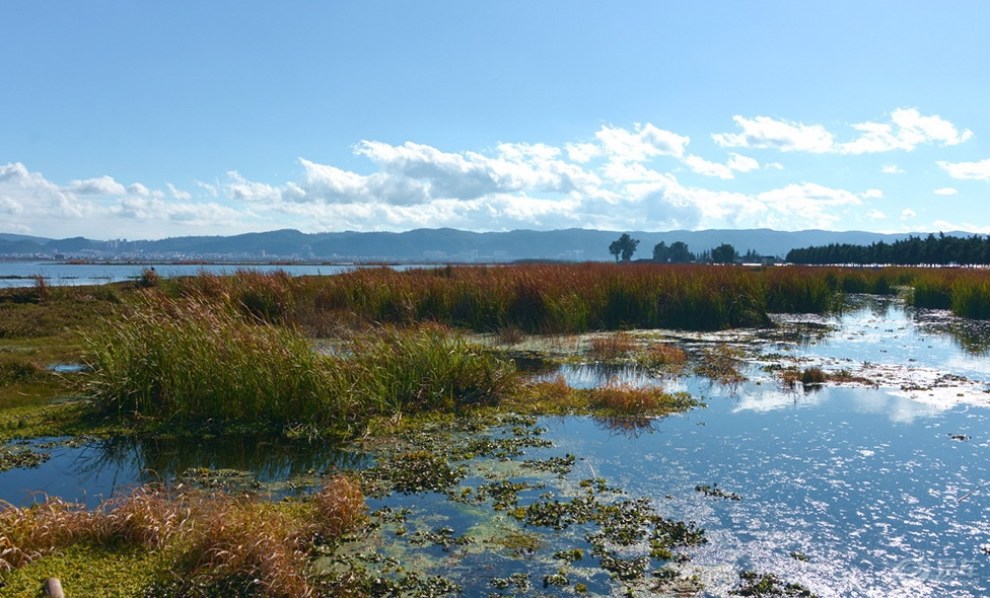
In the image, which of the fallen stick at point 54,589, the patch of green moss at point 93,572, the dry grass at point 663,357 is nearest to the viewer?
the fallen stick at point 54,589

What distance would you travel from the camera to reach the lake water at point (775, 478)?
549cm

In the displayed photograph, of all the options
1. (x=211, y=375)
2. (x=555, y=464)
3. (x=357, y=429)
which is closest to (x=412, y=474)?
(x=555, y=464)

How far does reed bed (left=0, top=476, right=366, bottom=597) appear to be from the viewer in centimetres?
486

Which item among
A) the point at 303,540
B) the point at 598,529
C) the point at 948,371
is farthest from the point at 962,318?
the point at 303,540

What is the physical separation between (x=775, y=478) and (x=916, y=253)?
219ft

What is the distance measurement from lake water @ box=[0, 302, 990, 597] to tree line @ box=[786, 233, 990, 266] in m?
54.1

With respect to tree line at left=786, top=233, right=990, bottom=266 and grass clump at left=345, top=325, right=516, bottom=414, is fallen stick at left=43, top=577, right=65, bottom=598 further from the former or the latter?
tree line at left=786, top=233, right=990, bottom=266

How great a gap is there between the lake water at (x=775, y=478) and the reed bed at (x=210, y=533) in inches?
27.8

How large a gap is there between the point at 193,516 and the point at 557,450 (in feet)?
14.5

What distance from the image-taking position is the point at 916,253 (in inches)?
2499

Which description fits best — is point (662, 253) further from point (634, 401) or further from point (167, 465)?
point (167, 465)

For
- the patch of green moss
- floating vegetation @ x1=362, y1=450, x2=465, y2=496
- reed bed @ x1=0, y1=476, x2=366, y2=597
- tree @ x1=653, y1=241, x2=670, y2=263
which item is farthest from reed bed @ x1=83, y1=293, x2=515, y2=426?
tree @ x1=653, y1=241, x2=670, y2=263

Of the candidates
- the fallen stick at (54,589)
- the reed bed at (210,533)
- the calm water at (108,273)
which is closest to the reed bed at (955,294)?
the calm water at (108,273)

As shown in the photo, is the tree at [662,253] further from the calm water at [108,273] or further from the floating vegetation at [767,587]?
the floating vegetation at [767,587]
